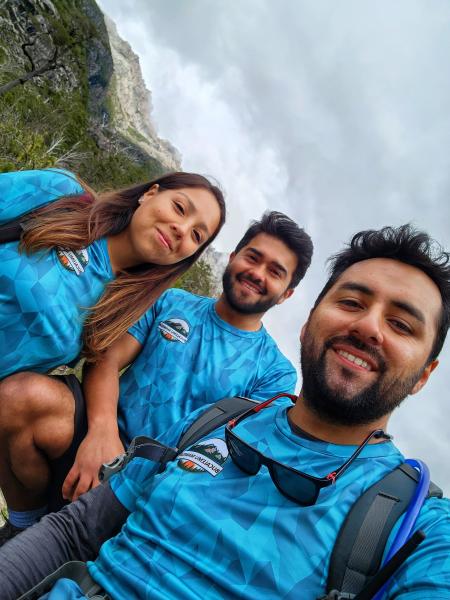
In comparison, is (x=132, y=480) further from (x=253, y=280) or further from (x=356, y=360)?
(x=253, y=280)

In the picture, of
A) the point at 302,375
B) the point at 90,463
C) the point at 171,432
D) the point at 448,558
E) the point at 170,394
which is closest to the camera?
the point at 448,558

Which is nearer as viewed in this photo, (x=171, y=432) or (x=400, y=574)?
(x=400, y=574)

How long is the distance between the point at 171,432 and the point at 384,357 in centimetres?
122

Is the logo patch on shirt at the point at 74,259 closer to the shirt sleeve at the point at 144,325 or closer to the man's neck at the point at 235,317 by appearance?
the shirt sleeve at the point at 144,325

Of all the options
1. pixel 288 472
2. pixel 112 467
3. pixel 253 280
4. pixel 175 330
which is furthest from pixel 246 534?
pixel 253 280

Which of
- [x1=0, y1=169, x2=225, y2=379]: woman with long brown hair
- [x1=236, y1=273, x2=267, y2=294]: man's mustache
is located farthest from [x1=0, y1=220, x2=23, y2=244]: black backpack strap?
[x1=236, y1=273, x2=267, y2=294]: man's mustache

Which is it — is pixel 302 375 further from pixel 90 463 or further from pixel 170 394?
pixel 90 463

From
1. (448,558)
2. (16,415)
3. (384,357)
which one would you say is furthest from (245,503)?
(16,415)

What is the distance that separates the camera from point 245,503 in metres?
1.43

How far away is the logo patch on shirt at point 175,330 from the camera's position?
111 inches

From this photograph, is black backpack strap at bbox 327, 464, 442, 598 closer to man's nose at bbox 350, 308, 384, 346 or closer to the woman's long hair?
man's nose at bbox 350, 308, 384, 346

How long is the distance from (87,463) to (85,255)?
3.85ft

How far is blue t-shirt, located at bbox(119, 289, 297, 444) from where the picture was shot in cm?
251

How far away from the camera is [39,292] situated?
2080 mm
